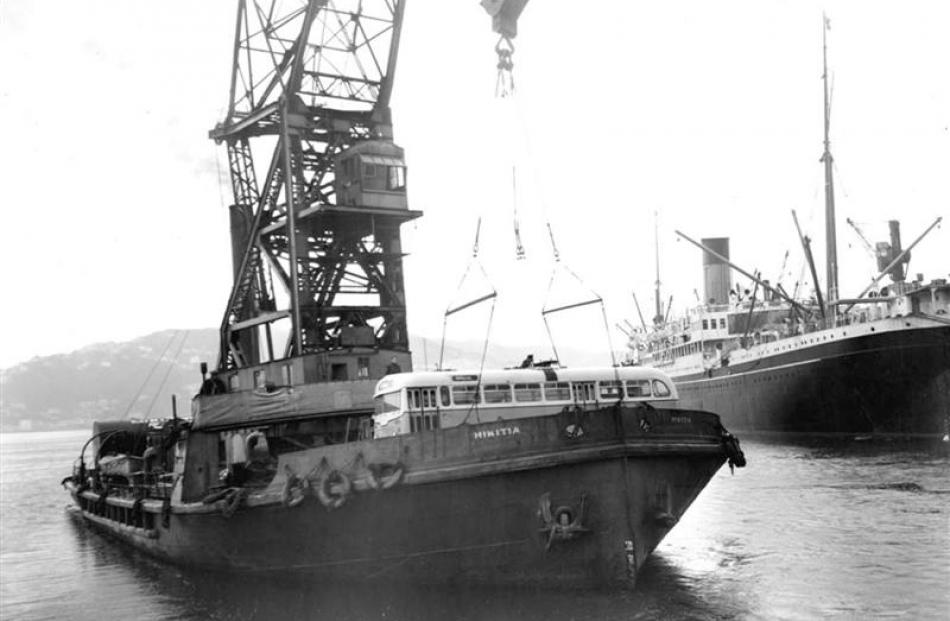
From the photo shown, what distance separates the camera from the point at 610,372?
20734mm

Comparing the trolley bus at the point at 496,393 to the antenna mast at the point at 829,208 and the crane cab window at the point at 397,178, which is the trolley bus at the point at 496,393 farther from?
the antenna mast at the point at 829,208

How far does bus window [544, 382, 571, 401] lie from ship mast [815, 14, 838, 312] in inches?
1762

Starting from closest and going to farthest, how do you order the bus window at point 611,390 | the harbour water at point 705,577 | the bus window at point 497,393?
the harbour water at point 705,577 < the bus window at point 497,393 < the bus window at point 611,390

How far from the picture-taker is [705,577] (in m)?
19.6

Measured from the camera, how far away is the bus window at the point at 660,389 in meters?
21.2

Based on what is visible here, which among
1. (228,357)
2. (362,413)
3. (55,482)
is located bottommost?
(55,482)

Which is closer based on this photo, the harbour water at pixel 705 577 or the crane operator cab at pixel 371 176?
the harbour water at pixel 705 577

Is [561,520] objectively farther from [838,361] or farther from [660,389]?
[838,361]

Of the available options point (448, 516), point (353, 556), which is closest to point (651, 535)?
point (448, 516)

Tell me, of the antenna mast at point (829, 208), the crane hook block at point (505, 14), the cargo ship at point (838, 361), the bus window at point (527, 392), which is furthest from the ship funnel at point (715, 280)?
the crane hook block at point (505, 14)

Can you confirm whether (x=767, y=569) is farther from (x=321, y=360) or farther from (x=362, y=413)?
(x=321, y=360)

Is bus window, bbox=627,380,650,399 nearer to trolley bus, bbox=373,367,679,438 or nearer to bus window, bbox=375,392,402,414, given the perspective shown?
trolley bus, bbox=373,367,679,438

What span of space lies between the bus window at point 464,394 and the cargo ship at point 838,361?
3982 cm

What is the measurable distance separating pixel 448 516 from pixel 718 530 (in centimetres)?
1168
